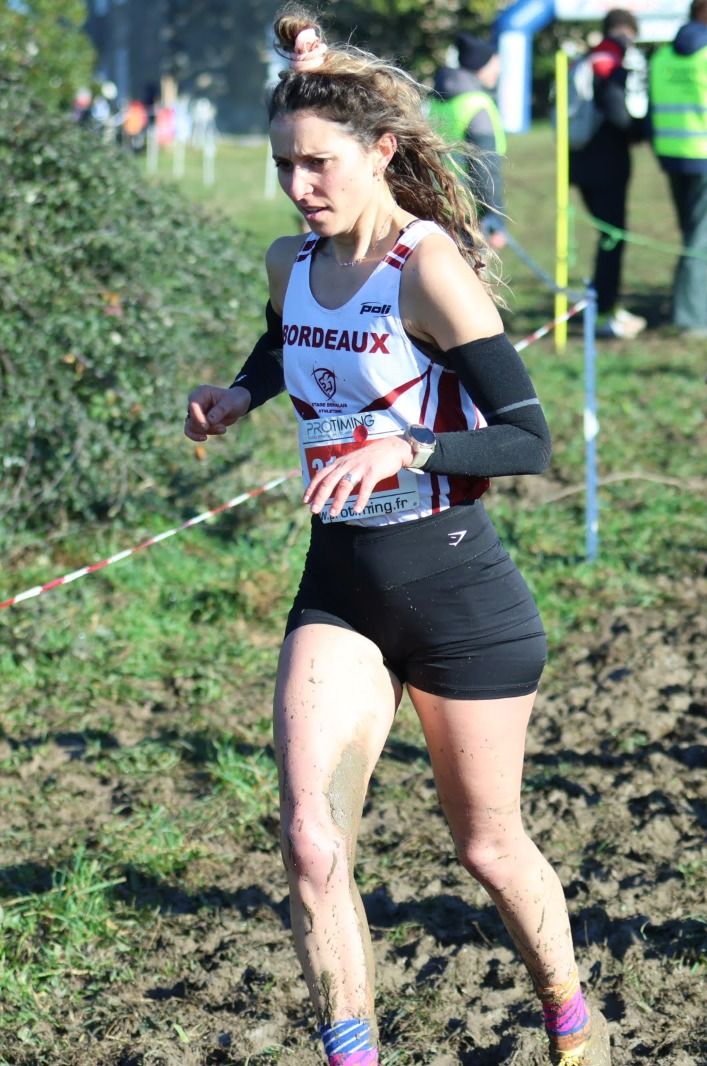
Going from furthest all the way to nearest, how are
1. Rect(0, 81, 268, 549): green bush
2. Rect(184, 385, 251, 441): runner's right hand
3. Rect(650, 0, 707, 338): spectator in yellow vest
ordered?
Rect(650, 0, 707, 338): spectator in yellow vest
Rect(0, 81, 268, 549): green bush
Rect(184, 385, 251, 441): runner's right hand

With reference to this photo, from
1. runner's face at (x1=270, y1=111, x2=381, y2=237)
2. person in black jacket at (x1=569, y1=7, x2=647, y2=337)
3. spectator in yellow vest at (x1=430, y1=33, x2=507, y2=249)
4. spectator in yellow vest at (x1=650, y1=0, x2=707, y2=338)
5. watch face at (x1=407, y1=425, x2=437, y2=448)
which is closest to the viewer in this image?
watch face at (x1=407, y1=425, x2=437, y2=448)

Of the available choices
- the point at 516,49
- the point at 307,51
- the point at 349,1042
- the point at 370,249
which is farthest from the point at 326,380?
the point at 516,49

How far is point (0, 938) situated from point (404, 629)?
1.58 meters

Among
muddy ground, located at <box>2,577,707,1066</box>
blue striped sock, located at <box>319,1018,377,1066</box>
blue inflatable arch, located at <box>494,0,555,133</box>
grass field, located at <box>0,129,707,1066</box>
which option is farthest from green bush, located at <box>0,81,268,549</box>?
blue inflatable arch, located at <box>494,0,555,133</box>

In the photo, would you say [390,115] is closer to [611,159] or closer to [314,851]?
[314,851]

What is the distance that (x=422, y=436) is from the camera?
2262 mm

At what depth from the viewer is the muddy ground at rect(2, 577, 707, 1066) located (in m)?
2.90

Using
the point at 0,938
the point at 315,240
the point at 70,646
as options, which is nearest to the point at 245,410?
the point at 315,240

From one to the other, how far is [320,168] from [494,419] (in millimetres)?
592

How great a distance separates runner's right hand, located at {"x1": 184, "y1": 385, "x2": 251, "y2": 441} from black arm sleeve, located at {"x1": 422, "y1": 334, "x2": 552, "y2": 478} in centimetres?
63

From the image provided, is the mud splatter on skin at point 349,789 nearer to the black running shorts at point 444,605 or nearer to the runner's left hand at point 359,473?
the black running shorts at point 444,605

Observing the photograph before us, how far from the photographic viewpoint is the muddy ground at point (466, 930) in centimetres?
290

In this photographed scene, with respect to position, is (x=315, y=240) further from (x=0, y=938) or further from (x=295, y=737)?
(x=0, y=938)

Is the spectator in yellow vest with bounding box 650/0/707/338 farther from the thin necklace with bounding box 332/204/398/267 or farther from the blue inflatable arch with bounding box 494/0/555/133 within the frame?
the thin necklace with bounding box 332/204/398/267
